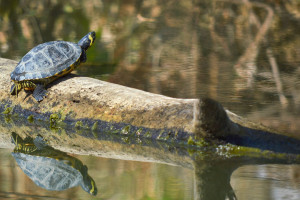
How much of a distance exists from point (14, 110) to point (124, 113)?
3.87 feet

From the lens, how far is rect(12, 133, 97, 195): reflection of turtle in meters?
3.74

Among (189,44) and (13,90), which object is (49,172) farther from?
(189,44)

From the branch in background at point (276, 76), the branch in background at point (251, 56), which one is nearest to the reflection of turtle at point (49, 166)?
the branch in background at point (276, 76)

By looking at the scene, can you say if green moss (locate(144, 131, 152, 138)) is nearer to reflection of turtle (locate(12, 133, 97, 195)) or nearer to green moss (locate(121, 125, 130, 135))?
green moss (locate(121, 125, 130, 135))

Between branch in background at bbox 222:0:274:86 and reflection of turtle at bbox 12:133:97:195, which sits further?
branch in background at bbox 222:0:274:86

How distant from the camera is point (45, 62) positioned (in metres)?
5.39

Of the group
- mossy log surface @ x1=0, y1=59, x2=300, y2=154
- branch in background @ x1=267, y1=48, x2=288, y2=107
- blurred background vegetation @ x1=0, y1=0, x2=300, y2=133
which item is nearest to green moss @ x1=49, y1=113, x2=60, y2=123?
mossy log surface @ x1=0, y1=59, x2=300, y2=154

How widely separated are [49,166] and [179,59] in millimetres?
3607

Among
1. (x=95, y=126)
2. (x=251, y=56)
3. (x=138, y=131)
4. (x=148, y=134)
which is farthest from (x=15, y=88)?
(x=251, y=56)

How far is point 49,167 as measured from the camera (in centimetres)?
421

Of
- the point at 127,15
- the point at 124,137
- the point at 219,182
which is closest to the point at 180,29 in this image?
the point at 127,15

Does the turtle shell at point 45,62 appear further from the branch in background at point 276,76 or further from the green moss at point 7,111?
the branch in background at point 276,76

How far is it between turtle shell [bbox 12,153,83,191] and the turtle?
0.90m

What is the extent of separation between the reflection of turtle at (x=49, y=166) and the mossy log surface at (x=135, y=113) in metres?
0.35
